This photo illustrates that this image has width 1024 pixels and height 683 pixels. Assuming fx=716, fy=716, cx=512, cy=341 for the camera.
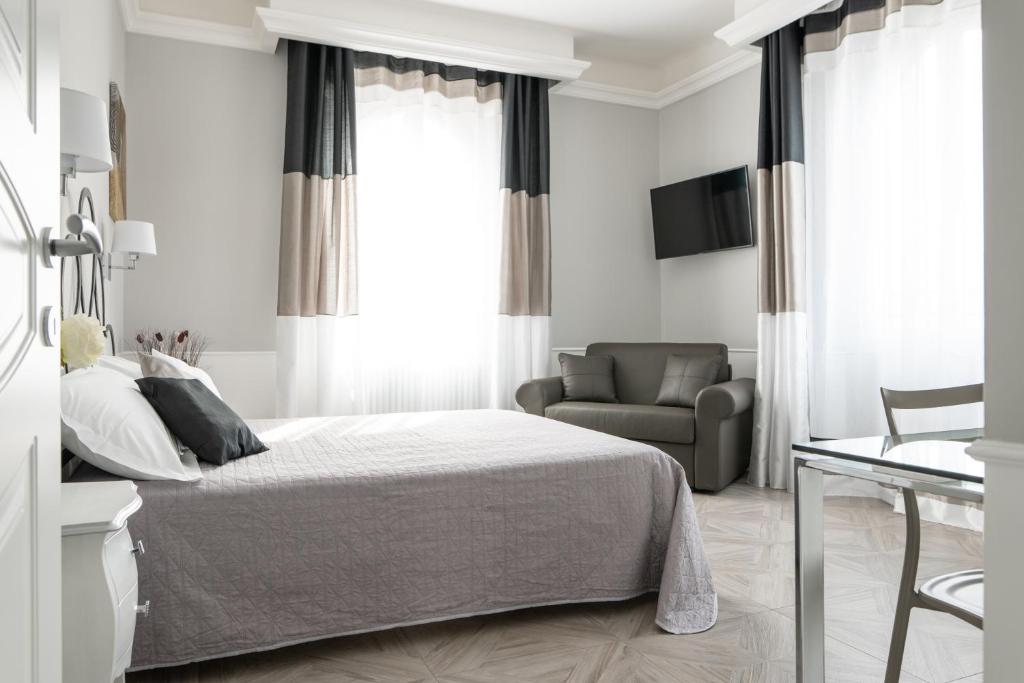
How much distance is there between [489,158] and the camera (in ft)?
16.9

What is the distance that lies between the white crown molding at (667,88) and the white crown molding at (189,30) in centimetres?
215

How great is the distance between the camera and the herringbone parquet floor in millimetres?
1990

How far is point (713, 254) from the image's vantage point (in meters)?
5.30

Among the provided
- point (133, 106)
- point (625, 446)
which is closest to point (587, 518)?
point (625, 446)

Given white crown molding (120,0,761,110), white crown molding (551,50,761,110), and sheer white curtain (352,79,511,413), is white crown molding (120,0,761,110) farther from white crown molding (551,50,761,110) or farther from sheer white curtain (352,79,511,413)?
sheer white curtain (352,79,511,413)

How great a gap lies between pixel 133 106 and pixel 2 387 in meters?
4.32

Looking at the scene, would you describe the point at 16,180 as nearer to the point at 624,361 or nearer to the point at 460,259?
the point at 460,259

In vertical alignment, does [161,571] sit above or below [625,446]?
below

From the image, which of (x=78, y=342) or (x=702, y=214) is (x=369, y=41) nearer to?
(x=702, y=214)

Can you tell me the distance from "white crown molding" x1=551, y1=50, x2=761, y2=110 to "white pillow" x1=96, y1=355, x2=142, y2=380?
12.5ft

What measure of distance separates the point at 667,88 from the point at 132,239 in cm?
419

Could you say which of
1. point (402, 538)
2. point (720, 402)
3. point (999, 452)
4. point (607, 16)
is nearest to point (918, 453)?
point (999, 452)

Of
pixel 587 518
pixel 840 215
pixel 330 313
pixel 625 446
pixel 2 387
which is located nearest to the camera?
pixel 2 387

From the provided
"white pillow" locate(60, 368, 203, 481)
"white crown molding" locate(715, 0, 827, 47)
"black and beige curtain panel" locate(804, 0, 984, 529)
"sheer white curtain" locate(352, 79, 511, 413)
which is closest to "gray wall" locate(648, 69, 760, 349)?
"white crown molding" locate(715, 0, 827, 47)
